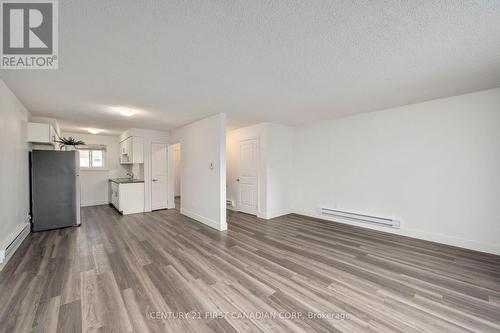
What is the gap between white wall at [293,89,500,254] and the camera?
124 inches

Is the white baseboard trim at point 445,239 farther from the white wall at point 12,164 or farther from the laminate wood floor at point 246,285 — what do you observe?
the white wall at point 12,164

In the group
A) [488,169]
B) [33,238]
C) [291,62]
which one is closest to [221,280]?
[291,62]

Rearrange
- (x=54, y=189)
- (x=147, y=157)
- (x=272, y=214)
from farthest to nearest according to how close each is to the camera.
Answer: (x=147, y=157), (x=272, y=214), (x=54, y=189)

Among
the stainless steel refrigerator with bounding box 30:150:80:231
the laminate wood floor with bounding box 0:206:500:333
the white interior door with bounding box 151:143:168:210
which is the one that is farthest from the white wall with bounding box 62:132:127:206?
the laminate wood floor with bounding box 0:206:500:333

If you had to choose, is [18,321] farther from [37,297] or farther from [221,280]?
[221,280]

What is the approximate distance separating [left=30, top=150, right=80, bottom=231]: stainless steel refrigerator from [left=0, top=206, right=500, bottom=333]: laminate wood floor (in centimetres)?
55

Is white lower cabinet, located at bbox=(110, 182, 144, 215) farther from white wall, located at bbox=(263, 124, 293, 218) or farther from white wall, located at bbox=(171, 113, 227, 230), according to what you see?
white wall, located at bbox=(263, 124, 293, 218)

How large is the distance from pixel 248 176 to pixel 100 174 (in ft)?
17.9

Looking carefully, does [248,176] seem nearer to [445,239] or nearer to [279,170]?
[279,170]

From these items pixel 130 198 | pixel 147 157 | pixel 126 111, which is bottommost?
pixel 130 198

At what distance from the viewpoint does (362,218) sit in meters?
4.42

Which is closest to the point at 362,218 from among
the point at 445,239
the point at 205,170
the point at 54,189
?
the point at 445,239

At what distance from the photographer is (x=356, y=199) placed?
459 cm

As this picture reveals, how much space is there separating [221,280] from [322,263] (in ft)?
4.68
